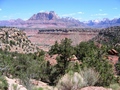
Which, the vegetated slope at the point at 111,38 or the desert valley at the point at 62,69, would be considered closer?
the desert valley at the point at 62,69

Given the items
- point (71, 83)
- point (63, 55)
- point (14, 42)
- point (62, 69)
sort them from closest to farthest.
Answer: point (71, 83), point (62, 69), point (63, 55), point (14, 42)

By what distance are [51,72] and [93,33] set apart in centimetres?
11745

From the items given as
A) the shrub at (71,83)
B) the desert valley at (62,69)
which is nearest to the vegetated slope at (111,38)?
the desert valley at (62,69)

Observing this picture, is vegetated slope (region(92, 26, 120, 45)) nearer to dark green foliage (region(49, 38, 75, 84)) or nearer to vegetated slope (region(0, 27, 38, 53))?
vegetated slope (region(0, 27, 38, 53))

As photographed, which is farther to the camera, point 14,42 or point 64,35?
point 64,35

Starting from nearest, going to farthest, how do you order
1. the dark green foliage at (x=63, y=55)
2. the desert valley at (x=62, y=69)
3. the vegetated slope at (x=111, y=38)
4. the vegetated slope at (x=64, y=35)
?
the desert valley at (x=62, y=69)
the dark green foliage at (x=63, y=55)
the vegetated slope at (x=111, y=38)
the vegetated slope at (x=64, y=35)

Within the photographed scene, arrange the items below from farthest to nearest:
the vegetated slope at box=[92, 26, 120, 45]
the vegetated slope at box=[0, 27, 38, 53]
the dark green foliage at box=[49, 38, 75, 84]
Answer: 1. the vegetated slope at box=[92, 26, 120, 45]
2. the vegetated slope at box=[0, 27, 38, 53]
3. the dark green foliage at box=[49, 38, 75, 84]

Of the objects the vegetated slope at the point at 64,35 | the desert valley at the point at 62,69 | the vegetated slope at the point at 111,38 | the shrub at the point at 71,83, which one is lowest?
the vegetated slope at the point at 64,35

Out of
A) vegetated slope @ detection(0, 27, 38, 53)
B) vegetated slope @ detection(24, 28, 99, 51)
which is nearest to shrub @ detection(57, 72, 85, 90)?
vegetated slope @ detection(0, 27, 38, 53)

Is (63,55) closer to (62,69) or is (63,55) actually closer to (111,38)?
(62,69)

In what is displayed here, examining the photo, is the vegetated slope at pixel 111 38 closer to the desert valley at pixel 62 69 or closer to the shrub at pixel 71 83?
the desert valley at pixel 62 69

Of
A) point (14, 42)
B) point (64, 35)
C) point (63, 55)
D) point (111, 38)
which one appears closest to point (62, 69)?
point (63, 55)

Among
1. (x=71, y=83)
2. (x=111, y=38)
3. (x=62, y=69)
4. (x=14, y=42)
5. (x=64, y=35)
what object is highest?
(x=71, y=83)

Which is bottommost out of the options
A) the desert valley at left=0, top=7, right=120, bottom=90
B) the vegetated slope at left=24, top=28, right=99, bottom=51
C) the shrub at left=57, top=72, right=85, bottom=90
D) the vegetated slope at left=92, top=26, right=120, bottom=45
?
the vegetated slope at left=24, top=28, right=99, bottom=51
